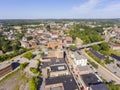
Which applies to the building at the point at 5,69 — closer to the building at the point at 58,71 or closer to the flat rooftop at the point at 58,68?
the building at the point at 58,71

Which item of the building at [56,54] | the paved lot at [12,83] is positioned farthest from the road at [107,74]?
the paved lot at [12,83]

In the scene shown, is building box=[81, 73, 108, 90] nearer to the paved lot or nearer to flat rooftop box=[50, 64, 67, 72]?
flat rooftop box=[50, 64, 67, 72]

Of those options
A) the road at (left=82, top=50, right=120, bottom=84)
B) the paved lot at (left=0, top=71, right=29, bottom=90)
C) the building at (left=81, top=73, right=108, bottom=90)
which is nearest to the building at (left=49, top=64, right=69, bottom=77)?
the building at (left=81, top=73, right=108, bottom=90)

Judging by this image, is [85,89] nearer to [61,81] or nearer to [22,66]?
[61,81]

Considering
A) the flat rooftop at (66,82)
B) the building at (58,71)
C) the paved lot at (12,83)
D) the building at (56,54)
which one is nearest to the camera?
the flat rooftop at (66,82)

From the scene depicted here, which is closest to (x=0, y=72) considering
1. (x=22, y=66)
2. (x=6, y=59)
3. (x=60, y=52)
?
(x=22, y=66)

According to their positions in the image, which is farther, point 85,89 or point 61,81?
point 61,81

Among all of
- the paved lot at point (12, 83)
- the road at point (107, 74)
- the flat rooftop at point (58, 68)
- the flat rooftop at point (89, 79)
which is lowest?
the paved lot at point (12, 83)

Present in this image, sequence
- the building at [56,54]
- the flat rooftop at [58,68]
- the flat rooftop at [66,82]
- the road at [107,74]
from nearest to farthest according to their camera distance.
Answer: the flat rooftop at [66,82] → the road at [107,74] → the flat rooftop at [58,68] → the building at [56,54]
